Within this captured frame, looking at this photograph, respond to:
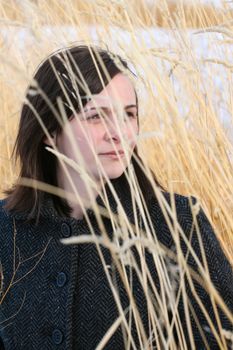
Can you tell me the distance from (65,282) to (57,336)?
12cm

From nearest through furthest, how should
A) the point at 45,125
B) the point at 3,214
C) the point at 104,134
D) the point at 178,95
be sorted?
the point at 104,134 < the point at 45,125 < the point at 3,214 < the point at 178,95

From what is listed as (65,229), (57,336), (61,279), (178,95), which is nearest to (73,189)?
(65,229)

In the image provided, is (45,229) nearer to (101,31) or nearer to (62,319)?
(62,319)

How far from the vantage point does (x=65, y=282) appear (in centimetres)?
151

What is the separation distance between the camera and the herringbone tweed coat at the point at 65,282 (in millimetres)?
1411

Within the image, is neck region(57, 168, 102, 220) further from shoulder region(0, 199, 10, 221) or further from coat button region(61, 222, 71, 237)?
shoulder region(0, 199, 10, 221)

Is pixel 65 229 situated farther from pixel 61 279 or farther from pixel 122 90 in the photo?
pixel 122 90

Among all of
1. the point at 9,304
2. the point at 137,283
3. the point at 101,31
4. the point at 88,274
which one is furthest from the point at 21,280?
the point at 101,31

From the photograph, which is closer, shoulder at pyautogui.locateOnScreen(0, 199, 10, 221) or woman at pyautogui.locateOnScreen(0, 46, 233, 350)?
woman at pyautogui.locateOnScreen(0, 46, 233, 350)

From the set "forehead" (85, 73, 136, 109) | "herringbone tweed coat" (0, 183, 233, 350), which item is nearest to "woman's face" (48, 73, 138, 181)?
"forehead" (85, 73, 136, 109)

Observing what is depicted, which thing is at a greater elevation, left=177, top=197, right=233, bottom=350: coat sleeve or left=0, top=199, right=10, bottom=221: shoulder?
left=0, top=199, right=10, bottom=221: shoulder

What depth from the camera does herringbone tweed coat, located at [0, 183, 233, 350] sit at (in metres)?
1.41

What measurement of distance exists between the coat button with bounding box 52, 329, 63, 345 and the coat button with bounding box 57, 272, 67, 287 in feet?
0.32

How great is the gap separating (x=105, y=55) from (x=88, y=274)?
1.55ft
